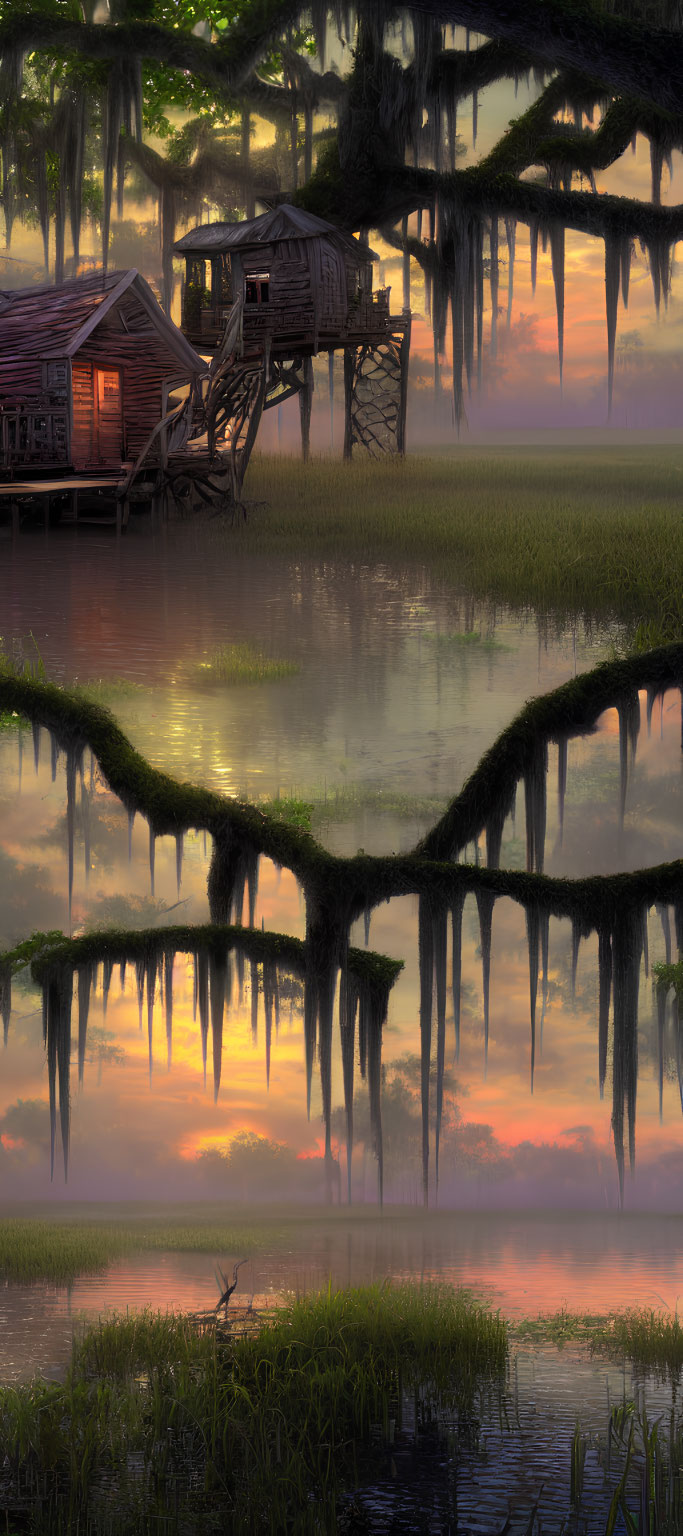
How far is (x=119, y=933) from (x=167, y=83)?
77.6ft

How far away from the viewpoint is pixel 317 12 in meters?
16.1

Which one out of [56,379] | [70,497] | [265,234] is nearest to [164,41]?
[70,497]

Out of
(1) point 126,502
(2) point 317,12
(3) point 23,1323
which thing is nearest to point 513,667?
(2) point 317,12

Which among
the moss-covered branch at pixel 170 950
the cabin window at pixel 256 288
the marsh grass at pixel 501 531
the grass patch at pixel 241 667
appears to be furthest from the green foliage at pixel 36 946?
the cabin window at pixel 256 288

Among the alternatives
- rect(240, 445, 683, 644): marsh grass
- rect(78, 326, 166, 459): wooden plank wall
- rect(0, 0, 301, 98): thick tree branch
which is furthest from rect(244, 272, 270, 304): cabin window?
rect(0, 0, 301, 98): thick tree branch

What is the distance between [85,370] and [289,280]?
5754mm

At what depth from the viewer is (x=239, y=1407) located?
13133 millimetres

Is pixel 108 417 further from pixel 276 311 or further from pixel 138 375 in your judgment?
pixel 276 311

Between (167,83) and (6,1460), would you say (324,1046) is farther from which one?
(167,83)

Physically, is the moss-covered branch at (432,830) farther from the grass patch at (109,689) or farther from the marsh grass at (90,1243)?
the marsh grass at (90,1243)

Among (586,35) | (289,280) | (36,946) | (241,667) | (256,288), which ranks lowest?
(36,946)

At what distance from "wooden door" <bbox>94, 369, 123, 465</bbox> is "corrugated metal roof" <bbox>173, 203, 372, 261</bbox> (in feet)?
11.4

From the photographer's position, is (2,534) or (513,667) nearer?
(513,667)

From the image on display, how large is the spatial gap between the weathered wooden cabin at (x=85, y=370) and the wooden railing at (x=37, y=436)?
0.08 ft
